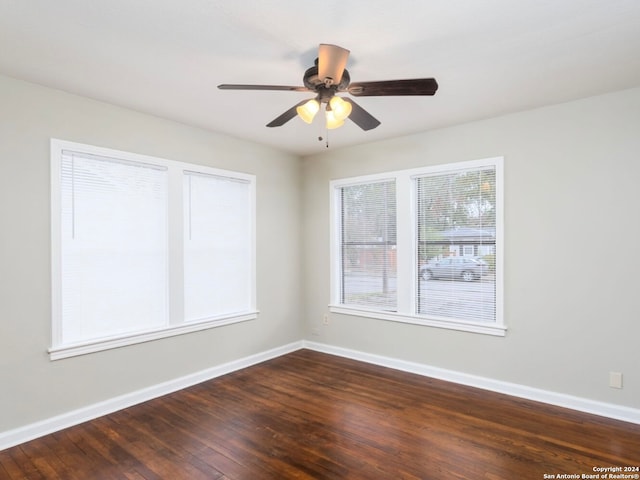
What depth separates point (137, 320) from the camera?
336cm

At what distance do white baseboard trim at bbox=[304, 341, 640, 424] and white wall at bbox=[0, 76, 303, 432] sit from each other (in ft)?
5.49

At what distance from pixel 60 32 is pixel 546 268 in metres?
3.94

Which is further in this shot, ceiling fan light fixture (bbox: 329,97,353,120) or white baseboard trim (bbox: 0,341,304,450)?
white baseboard trim (bbox: 0,341,304,450)

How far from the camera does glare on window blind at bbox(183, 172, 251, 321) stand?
12.4 feet

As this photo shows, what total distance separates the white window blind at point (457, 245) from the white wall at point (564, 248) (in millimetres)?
177

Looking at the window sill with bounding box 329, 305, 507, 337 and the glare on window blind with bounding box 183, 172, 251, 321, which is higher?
the glare on window blind with bounding box 183, 172, 251, 321

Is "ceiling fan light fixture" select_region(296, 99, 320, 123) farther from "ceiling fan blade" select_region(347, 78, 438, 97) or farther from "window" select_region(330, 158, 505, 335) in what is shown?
"window" select_region(330, 158, 505, 335)

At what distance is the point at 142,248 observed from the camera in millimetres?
3389

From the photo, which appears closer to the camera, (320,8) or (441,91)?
(320,8)

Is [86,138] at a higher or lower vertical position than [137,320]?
higher

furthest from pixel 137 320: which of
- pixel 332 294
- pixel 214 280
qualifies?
Result: pixel 332 294

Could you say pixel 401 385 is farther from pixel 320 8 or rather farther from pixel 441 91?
pixel 320 8

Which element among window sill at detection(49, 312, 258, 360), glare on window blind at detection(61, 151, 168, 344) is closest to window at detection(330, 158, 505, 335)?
window sill at detection(49, 312, 258, 360)

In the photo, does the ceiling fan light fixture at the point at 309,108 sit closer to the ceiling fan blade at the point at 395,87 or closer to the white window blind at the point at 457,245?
the ceiling fan blade at the point at 395,87
